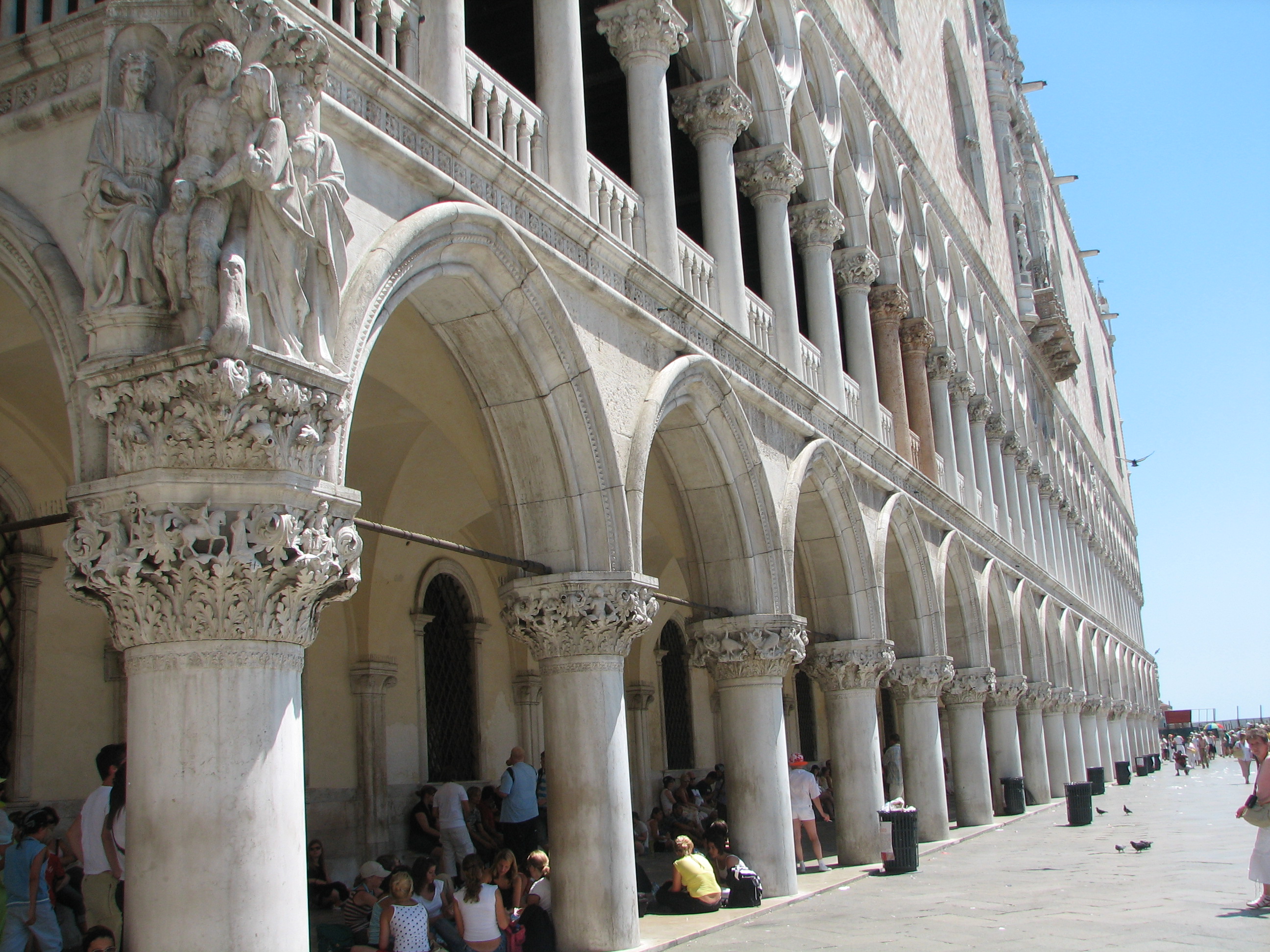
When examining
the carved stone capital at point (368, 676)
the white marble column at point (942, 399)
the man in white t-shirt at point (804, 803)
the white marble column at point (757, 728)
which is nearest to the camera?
the white marble column at point (757, 728)

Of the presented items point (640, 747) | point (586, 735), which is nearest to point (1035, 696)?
point (640, 747)

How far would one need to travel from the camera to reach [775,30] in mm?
12891

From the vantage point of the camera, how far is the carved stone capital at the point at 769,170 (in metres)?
12.2

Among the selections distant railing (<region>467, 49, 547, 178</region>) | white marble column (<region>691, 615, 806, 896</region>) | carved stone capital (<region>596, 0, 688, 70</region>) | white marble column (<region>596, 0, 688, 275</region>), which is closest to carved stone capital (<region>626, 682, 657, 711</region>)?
white marble column (<region>691, 615, 806, 896</region>)

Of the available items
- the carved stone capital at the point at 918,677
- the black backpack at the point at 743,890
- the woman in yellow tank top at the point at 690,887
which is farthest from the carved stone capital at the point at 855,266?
the woman in yellow tank top at the point at 690,887

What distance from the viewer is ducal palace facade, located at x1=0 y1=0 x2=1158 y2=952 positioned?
513 cm

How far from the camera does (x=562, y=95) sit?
339 inches

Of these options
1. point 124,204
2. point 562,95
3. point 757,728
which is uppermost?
point 562,95

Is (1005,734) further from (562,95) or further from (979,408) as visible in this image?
(562,95)

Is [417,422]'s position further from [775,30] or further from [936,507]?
[936,507]

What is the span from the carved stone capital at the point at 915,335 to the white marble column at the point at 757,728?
8.05 metres

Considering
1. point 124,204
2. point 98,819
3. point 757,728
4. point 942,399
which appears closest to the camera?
point 124,204

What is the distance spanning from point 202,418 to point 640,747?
12.2m

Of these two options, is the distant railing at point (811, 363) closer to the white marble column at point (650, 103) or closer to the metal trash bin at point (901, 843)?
the white marble column at point (650, 103)
